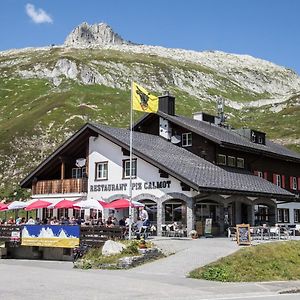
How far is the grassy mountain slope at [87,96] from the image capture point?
9244 centimetres

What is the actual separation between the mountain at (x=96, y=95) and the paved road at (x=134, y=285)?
167ft

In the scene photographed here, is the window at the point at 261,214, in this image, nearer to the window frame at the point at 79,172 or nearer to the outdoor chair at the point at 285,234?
the outdoor chair at the point at 285,234

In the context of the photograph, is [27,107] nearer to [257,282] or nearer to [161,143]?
[161,143]

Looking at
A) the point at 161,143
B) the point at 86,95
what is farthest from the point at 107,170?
the point at 86,95

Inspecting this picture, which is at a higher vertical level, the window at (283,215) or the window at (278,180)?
the window at (278,180)

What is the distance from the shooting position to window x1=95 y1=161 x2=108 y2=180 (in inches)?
1423

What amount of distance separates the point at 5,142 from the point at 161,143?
60528 millimetres

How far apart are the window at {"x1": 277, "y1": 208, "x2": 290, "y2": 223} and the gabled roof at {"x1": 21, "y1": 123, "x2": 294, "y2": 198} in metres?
2.31

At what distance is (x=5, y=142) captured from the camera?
92.9m

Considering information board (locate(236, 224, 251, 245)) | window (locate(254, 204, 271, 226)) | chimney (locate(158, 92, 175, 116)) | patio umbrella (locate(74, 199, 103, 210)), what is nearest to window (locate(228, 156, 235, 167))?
window (locate(254, 204, 271, 226))

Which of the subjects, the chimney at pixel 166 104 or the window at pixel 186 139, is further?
the chimney at pixel 166 104

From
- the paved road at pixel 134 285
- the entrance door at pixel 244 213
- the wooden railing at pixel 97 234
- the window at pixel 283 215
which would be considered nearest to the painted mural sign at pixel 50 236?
the wooden railing at pixel 97 234

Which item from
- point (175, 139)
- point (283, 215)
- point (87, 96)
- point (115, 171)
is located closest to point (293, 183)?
point (283, 215)

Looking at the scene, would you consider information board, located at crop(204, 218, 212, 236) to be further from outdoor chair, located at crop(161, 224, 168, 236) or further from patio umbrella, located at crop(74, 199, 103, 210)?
patio umbrella, located at crop(74, 199, 103, 210)
